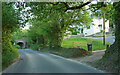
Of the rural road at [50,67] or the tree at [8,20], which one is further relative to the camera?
the tree at [8,20]

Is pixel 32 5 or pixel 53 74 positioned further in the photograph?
pixel 32 5

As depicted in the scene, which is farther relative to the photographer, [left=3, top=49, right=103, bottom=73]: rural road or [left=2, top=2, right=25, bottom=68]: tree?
[left=2, top=2, right=25, bottom=68]: tree

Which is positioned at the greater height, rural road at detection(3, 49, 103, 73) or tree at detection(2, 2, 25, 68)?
tree at detection(2, 2, 25, 68)

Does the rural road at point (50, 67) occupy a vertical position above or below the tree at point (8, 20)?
below

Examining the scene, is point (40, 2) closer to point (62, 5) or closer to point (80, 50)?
point (62, 5)

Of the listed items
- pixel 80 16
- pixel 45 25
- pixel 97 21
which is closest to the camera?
pixel 80 16

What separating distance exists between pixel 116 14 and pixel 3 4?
28.5ft

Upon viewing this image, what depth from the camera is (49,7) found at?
13.0 m

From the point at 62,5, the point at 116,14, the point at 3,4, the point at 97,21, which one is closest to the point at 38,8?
the point at 62,5

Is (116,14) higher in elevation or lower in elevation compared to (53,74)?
higher

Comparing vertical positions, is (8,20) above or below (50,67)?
above

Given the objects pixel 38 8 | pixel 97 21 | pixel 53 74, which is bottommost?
pixel 53 74

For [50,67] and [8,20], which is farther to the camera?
[8,20]

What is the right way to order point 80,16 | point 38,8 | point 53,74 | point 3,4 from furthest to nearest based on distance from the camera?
1. point 80,16
2. point 38,8
3. point 3,4
4. point 53,74
